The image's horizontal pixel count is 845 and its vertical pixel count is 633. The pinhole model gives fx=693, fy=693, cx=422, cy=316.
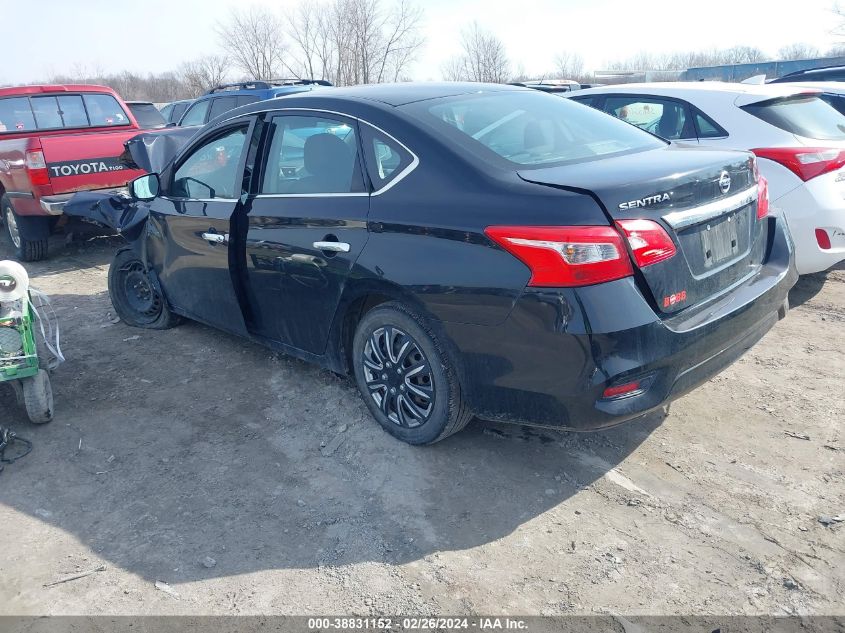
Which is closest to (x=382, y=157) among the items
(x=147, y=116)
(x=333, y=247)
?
(x=333, y=247)

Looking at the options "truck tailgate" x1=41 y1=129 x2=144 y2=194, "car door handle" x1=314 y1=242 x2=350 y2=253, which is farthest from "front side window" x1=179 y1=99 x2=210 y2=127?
"car door handle" x1=314 y1=242 x2=350 y2=253

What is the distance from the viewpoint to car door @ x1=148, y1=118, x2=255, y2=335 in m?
4.16

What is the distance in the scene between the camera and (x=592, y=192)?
272cm

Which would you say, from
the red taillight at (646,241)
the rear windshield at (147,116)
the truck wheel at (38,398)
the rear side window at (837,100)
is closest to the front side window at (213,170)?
the truck wheel at (38,398)

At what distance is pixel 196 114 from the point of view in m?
12.2

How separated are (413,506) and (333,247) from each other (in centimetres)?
132

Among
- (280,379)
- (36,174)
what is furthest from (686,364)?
(36,174)

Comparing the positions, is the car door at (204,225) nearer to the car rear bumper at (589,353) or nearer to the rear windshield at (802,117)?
the car rear bumper at (589,353)

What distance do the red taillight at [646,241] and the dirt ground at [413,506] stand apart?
3.62 feet

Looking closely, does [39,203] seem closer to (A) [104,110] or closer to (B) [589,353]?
(A) [104,110]

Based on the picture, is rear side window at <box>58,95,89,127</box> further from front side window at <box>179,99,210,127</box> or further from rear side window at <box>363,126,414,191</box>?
rear side window at <box>363,126,414,191</box>

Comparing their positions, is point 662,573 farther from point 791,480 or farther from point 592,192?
point 592,192

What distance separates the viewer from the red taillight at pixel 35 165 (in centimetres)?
711

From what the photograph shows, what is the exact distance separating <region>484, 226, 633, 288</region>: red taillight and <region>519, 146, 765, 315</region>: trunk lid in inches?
4.0
